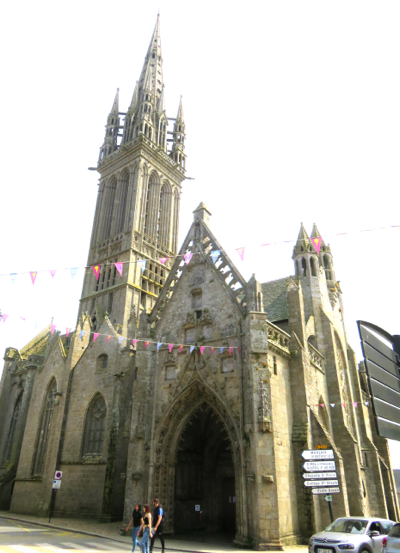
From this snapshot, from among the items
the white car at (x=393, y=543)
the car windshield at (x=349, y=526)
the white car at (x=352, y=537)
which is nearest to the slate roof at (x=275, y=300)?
the car windshield at (x=349, y=526)

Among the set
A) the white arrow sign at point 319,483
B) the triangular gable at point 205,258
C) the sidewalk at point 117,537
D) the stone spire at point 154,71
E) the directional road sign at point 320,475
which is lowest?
the sidewalk at point 117,537

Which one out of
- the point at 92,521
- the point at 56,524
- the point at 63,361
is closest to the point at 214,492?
the point at 92,521

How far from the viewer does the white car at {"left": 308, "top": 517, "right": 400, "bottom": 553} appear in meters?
10.2

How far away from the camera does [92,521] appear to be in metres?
21.3

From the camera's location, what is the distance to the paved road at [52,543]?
12500 millimetres

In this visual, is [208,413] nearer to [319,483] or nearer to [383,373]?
[319,483]

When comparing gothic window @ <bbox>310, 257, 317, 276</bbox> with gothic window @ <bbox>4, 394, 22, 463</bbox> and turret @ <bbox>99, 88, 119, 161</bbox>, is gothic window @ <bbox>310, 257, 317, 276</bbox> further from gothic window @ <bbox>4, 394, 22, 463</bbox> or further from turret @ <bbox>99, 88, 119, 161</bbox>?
turret @ <bbox>99, 88, 119, 161</bbox>

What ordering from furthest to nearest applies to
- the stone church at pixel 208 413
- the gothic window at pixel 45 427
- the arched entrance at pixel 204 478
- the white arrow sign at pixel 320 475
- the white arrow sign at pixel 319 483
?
the gothic window at pixel 45 427 < the arched entrance at pixel 204 478 < the stone church at pixel 208 413 < the white arrow sign at pixel 320 475 < the white arrow sign at pixel 319 483

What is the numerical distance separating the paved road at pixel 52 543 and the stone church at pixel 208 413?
2.58 m

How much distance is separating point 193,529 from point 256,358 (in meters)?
9.16

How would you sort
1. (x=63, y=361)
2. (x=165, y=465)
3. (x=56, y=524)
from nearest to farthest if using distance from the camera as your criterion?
(x=165, y=465) < (x=56, y=524) < (x=63, y=361)

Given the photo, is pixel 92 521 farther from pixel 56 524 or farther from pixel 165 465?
pixel 165 465

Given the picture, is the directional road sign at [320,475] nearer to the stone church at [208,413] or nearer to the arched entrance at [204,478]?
the stone church at [208,413]

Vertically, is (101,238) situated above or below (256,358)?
above
